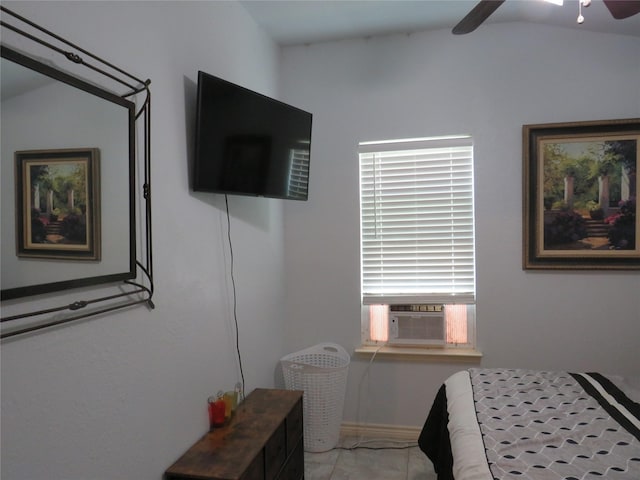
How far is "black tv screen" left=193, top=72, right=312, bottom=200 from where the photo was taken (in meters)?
1.92

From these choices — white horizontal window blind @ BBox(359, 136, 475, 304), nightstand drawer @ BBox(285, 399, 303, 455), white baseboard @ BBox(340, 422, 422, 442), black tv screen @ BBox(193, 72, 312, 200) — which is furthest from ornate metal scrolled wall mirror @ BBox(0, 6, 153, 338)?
white baseboard @ BBox(340, 422, 422, 442)

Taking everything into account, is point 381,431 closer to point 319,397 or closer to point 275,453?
point 319,397

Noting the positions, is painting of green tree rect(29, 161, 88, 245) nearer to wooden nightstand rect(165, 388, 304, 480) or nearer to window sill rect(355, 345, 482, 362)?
wooden nightstand rect(165, 388, 304, 480)

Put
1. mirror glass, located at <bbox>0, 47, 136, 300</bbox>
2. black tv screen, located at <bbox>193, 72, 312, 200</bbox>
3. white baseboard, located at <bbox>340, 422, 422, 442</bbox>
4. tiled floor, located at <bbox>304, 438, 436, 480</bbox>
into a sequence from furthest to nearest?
white baseboard, located at <bbox>340, 422, 422, 442</bbox>
tiled floor, located at <bbox>304, 438, 436, 480</bbox>
black tv screen, located at <bbox>193, 72, 312, 200</bbox>
mirror glass, located at <bbox>0, 47, 136, 300</bbox>

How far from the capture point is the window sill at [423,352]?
2914mm

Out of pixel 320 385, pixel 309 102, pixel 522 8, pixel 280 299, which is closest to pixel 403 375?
pixel 320 385

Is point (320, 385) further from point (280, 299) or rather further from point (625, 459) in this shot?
point (625, 459)

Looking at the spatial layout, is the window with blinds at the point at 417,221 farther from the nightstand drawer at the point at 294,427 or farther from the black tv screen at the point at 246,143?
the nightstand drawer at the point at 294,427

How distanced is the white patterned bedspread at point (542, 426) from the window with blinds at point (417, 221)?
0.89m

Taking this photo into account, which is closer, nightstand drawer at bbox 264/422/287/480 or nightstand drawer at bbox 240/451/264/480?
nightstand drawer at bbox 240/451/264/480

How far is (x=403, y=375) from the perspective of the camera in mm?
3053

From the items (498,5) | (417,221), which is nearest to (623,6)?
(498,5)

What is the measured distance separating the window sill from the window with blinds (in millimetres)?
261

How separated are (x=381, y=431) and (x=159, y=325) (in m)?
2.03
